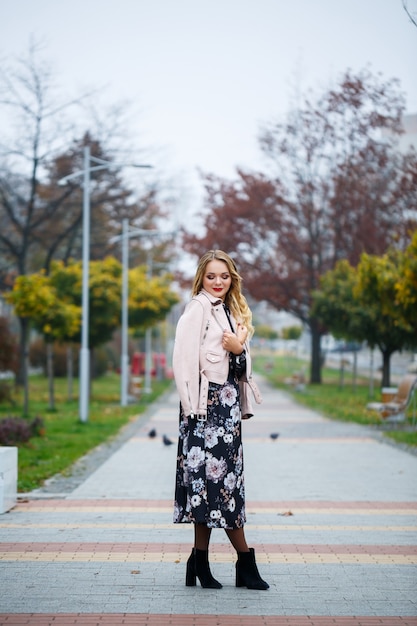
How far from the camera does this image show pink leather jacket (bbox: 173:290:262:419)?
610cm

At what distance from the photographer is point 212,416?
20.2ft

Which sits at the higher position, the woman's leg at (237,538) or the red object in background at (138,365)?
the red object in background at (138,365)

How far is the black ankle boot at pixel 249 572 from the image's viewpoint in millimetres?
6316

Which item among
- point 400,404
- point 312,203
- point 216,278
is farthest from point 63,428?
point 312,203

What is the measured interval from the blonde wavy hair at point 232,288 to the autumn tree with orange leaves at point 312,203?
32139mm

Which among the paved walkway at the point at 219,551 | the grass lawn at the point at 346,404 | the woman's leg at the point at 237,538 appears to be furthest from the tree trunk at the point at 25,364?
the woman's leg at the point at 237,538

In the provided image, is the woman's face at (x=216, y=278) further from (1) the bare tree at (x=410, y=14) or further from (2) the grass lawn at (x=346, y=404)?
(2) the grass lawn at (x=346, y=404)

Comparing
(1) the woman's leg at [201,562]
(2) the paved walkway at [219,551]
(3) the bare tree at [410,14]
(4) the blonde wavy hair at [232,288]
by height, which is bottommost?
(2) the paved walkway at [219,551]

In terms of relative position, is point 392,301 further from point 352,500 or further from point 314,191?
point 314,191

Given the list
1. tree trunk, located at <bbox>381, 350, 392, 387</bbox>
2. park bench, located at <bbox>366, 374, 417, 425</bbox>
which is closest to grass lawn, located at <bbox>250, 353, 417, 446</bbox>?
park bench, located at <bbox>366, 374, 417, 425</bbox>

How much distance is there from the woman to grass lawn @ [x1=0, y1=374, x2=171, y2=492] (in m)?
5.13

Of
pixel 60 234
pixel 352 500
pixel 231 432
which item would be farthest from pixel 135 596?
pixel 60 234

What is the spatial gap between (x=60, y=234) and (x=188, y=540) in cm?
3267

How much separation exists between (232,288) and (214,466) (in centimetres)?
115
